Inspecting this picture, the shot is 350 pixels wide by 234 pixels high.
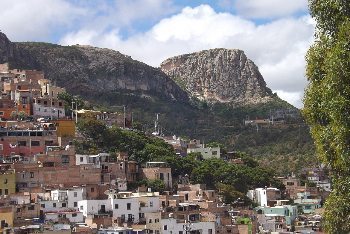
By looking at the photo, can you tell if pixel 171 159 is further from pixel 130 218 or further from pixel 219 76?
pixel 219 76

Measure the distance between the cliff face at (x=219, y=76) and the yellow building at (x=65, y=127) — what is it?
116887mm

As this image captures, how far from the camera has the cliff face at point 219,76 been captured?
6831 inches

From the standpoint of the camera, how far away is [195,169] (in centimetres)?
5550

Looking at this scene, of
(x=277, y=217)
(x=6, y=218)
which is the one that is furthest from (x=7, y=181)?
(x=277, y=217)

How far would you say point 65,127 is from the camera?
54812mm

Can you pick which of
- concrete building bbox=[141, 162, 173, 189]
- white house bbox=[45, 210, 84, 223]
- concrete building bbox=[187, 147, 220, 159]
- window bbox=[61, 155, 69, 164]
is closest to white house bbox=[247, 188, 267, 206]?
concrete building bbox=[141, 162, 173, 189]

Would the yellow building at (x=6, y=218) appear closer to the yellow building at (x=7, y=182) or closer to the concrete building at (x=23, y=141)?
the yellow building at (x=7, y=182)

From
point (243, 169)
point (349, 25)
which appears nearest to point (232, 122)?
point (243, 169)

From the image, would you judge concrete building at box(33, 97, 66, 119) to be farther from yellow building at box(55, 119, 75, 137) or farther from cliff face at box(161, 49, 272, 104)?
cliff face at box(161, 49, 272, 104)

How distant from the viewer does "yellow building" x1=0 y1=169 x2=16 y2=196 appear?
4188cm

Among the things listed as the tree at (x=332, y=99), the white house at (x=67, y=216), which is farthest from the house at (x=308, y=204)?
the tree at (x=332, y=99)

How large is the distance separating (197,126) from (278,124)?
1518 centimetres

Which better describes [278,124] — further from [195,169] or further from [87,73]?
[195,169]

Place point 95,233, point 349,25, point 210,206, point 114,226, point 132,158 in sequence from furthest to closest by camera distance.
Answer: point 132,158 → point 210,206 → point 114,226 → point 95,233 → point 349,25
